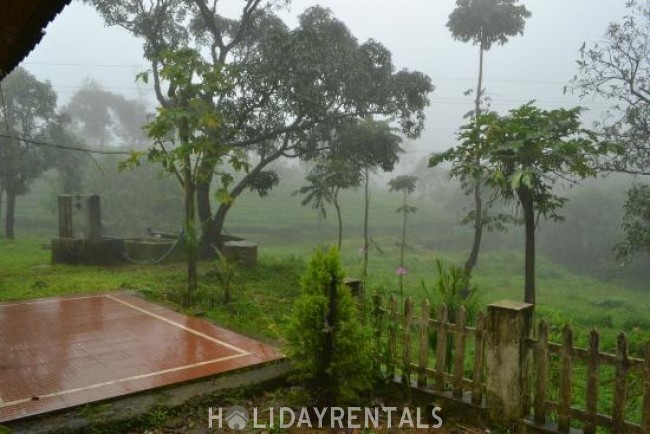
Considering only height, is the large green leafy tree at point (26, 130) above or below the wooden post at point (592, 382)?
above

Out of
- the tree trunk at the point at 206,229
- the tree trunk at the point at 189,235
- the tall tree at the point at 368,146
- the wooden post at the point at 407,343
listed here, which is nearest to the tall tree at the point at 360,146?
the tall tree at the point at 368,146

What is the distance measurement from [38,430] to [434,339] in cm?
321

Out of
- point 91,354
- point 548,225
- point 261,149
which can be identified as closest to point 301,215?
point 548,225

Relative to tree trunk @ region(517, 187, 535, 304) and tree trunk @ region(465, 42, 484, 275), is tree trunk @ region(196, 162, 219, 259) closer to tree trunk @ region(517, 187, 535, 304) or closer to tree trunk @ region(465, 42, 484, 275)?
tree trunk @ region(465, 42, 484, 275)

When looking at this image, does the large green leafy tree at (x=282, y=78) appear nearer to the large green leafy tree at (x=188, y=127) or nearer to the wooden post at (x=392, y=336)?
the large green leafy tree at (x=188, y=127)

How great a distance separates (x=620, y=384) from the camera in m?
3.54

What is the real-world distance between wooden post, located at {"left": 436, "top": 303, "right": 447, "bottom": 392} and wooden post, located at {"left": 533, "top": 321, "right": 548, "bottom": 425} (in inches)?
30.4

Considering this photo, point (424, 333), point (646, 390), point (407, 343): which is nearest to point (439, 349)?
point (424, 333)

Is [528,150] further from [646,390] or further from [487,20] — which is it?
[487,20]

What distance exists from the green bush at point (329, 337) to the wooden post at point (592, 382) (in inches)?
63.9

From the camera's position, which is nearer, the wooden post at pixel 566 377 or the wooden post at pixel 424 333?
the wooden post at pixel 566 377

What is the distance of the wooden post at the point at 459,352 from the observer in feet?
14.0

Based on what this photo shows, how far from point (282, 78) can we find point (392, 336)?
9.36 m

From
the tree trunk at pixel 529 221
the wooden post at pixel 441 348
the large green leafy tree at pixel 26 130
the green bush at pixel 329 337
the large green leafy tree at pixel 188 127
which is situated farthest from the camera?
the large green leafy tree at pixel 26 130
